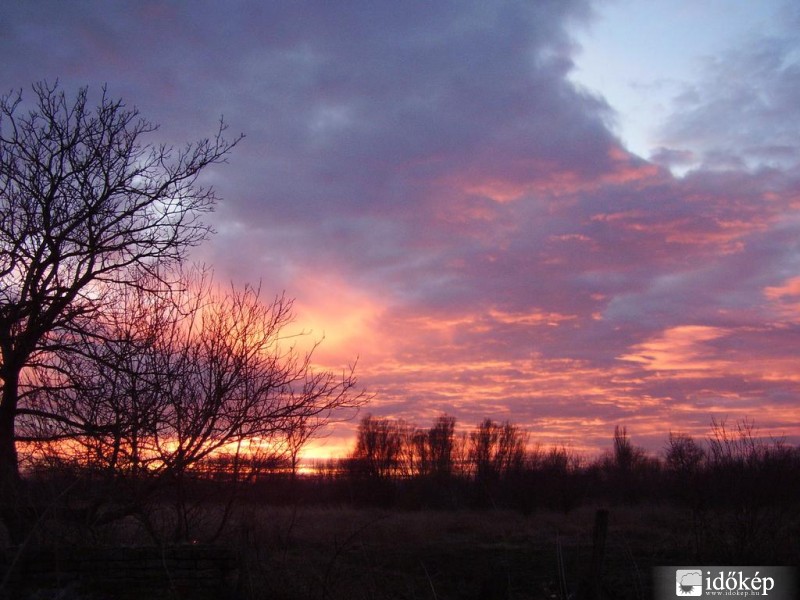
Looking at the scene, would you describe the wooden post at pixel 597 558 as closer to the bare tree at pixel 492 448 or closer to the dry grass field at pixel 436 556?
the dry grass field at pixel 436 556

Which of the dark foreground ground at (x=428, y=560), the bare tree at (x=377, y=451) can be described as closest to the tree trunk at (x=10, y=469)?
the dark foreground ground at (x=428, y=560)

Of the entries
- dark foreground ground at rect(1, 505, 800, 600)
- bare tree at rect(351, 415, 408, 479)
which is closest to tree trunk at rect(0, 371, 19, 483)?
dark foreground ground at rect(1, 505, 800, 600)

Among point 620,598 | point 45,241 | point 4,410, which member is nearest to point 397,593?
point 620,598

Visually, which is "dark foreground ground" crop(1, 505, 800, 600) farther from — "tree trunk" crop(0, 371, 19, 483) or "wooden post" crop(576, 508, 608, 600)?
"tree trunk" crop(0, 371, 19, 483)

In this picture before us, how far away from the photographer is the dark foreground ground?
327 inches

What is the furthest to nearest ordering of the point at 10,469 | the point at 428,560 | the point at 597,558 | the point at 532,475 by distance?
1. the point at 532,475
2. the point at 428,560
3. the point at 10,469
4. the point at 597,558

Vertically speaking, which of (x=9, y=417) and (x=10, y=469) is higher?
(x=9, y=417)

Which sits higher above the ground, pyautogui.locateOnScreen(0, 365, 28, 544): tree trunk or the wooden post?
pyautogui.locateOnScreen(0, 365, 28, 544): tree trunk

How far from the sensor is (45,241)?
35.0 ft

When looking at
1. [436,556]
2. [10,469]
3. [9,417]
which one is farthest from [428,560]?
[9,417]

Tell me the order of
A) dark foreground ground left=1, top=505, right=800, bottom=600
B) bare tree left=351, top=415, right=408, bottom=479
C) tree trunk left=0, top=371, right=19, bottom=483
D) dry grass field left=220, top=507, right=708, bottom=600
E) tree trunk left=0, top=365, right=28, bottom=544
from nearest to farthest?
dark foreground ground left=1, top=505, right=800, bottom=600 → dry grass field left=220, top=507, right=708, bottom=600 → tree trunk left=0, top=365, right=28, bottom=544 → tree trunk left=0, top=371, right=19, bottom=483 → bare tree left=351, top=415, right=408, bottom=479

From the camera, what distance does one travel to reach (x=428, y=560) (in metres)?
16.1

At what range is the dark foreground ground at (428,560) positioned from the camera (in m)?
8.31

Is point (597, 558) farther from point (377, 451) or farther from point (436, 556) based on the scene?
point (377, 451)
